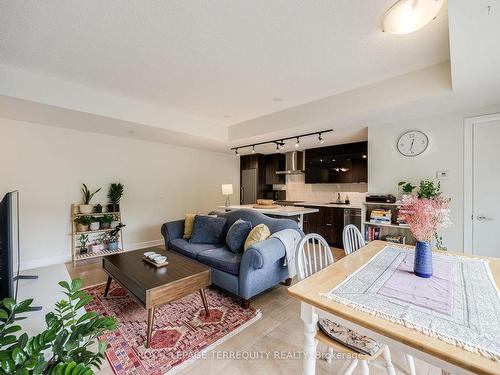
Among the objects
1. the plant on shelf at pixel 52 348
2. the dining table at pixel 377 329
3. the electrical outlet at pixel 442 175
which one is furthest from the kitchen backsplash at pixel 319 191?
the plant on shelf at pixel 52 348

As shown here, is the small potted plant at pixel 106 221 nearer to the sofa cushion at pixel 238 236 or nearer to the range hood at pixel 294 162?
the sofa cushion at pixel 238 236

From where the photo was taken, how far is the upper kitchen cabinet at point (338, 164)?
5.07 meters

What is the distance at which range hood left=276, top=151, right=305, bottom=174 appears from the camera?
6305 millimetres

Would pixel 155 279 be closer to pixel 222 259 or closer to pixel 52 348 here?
pixel 222 259

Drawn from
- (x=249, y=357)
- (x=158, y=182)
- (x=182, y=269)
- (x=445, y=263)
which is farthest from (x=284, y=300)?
(x=158, y=182)

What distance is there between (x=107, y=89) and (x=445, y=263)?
4151 mm

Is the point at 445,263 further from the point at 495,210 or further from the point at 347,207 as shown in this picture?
the point at 347,207

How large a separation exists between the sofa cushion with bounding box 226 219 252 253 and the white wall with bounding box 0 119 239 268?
2667mm

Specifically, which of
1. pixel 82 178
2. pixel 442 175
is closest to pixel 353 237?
pixel 442 175

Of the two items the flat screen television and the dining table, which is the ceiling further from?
the dining table

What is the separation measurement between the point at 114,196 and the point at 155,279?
287cm

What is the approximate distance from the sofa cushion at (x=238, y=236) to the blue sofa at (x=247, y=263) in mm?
99

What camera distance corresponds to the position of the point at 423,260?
145 cm

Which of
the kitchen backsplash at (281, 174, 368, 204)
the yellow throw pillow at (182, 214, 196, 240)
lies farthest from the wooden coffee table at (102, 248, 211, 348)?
the kitchen backsplash at (281, 174, 368, 204)
